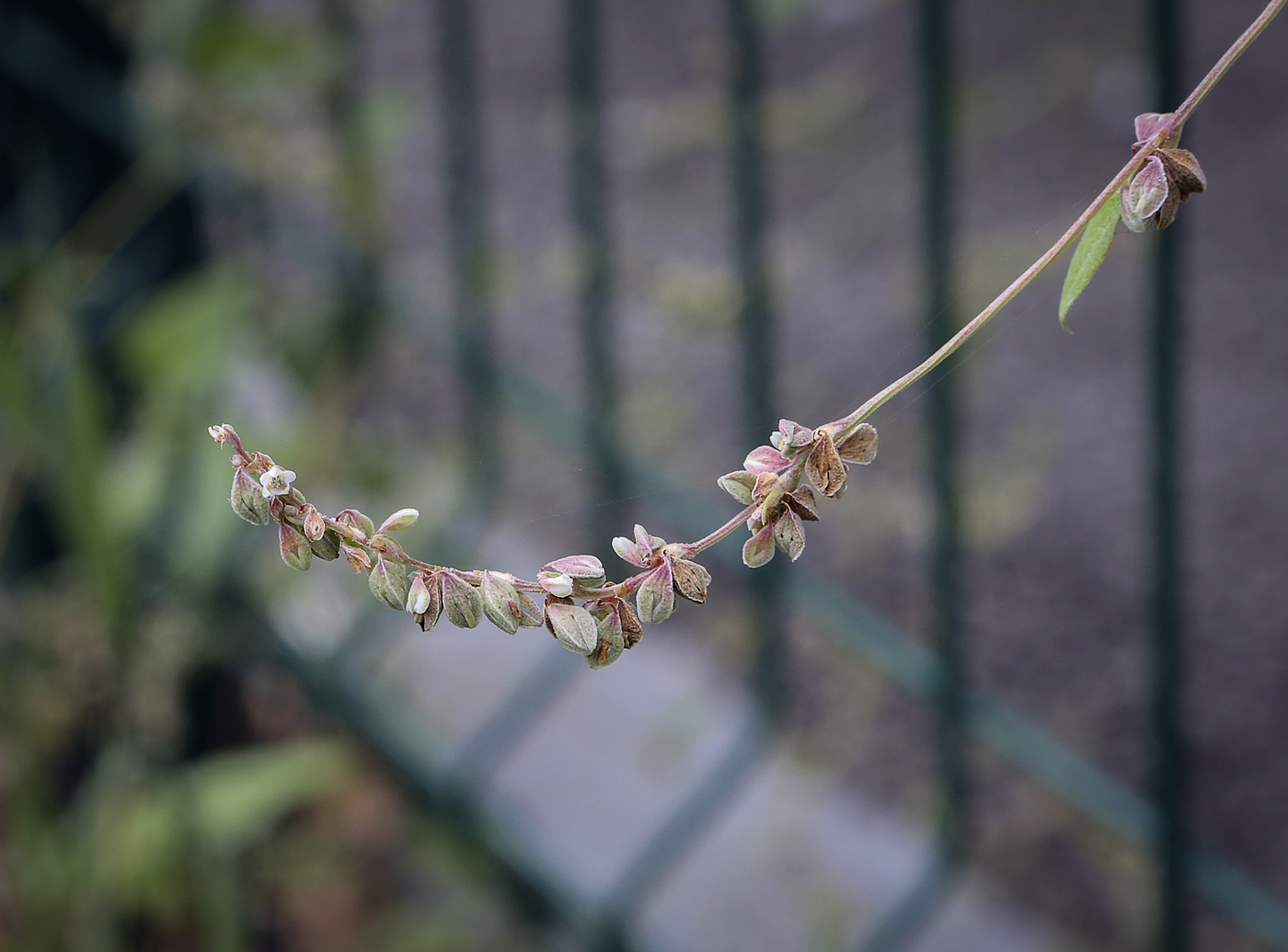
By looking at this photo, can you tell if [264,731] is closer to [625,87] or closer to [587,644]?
[625,87]

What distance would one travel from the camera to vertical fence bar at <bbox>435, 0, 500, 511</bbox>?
1.42m

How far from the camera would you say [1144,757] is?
1.32 m

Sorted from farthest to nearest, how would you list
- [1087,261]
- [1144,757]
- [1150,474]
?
[1144,757]
[1150,474]
[1087,261]

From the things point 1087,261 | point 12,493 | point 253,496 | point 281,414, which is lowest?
point 253,496

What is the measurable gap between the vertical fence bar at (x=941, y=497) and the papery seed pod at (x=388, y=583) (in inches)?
22.0

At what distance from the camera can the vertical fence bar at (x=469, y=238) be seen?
1415 mm

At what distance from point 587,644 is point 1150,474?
26.4 inches

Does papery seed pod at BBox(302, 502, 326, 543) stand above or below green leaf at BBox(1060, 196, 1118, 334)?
below

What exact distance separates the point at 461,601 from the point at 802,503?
92mm

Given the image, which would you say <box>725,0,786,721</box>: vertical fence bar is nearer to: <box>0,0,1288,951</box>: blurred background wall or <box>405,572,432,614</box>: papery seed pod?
<box>0,0,1288,951</box>: blurred background wall

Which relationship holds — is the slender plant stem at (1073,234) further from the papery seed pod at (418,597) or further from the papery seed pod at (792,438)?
the papery seed pod at (418,597)

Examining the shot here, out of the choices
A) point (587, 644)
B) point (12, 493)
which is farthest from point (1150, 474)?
point (12, 493)

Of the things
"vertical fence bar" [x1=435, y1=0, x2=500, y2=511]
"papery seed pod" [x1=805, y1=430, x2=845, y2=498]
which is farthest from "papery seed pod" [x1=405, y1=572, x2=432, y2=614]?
"vertical fence bar" [x1=435, y1=0, x2=500, y2=511]

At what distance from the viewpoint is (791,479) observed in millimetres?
314
